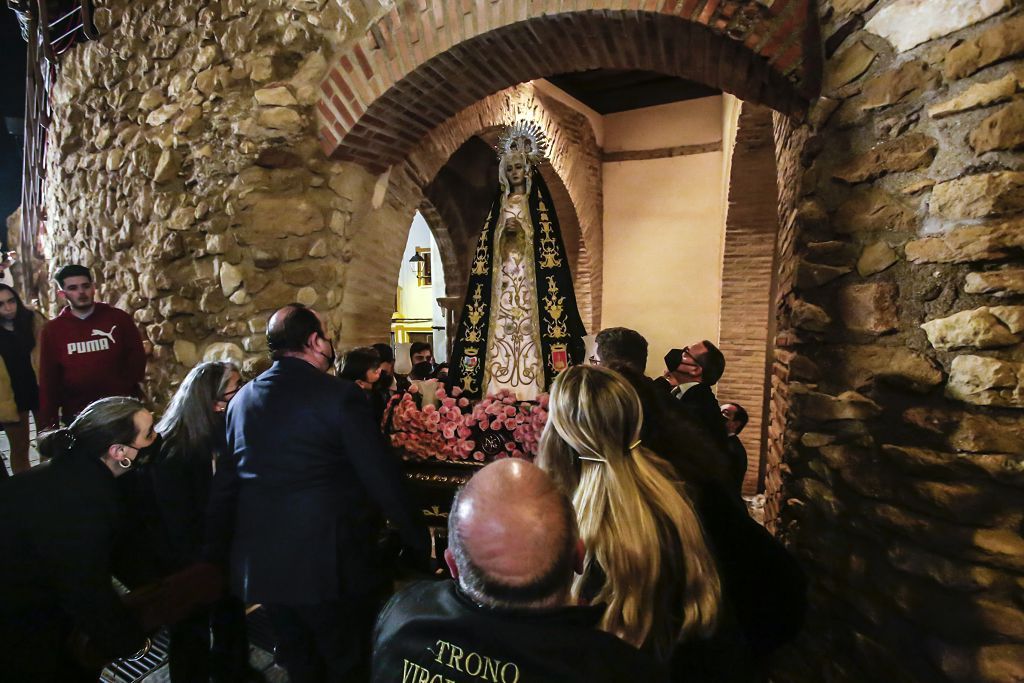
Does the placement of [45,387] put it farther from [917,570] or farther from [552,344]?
[917,570]

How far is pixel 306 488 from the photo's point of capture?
1904 millimetres

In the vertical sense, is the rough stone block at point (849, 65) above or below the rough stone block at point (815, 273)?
above

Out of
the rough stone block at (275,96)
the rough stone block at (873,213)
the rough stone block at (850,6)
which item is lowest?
the rough stone block at (873,213)

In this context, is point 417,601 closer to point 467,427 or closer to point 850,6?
point 467,427

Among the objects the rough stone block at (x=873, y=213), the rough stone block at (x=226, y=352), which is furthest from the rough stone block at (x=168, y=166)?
the rough stone block at (x=873, y=213)

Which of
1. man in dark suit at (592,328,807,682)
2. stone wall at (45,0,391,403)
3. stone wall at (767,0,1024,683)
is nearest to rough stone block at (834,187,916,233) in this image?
stone wall at (767,0,1024,683)

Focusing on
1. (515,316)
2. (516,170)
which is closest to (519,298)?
(515,316)

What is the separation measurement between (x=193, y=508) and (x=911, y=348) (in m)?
2.77

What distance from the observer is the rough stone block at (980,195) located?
1.77m

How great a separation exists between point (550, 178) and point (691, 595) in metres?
6.21

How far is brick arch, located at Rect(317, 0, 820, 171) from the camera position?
7.79ft

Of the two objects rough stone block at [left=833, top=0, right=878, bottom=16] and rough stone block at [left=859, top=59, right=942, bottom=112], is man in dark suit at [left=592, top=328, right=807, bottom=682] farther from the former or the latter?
rough stone block at [left=833, top=0, right=878, bottom=16]

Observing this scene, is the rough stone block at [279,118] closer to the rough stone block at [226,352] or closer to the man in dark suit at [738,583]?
the rough stone block at [226,352]

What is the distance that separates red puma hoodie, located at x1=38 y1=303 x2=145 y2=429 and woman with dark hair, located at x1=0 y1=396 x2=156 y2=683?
2150 millimetres
